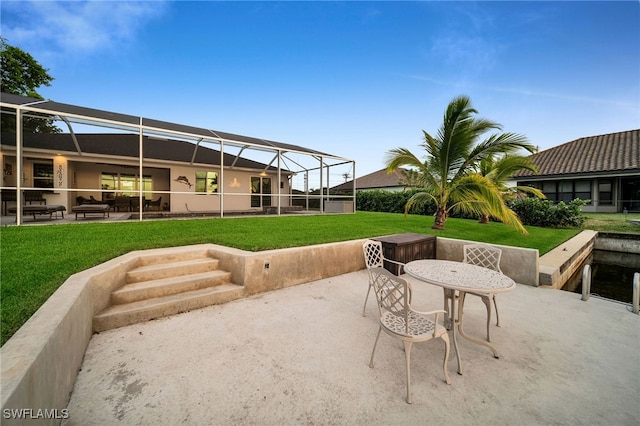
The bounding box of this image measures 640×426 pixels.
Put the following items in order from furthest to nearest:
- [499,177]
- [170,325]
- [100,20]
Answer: [499,177] < [100,20] < [170,325]

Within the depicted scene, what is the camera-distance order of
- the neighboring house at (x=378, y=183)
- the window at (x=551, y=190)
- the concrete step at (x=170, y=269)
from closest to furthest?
the concrete step at (x=170, y=269), the window at (x=551, y=190), the neighboring house at (x=378, y=183)

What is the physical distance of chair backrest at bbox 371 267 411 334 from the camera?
234cm

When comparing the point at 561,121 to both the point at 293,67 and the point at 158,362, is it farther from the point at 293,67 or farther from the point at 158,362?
the point at 158,362

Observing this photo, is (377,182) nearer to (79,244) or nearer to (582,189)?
(582,189)

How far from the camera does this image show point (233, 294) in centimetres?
448

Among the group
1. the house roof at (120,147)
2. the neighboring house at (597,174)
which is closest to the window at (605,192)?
the neighboring house at (597,174)

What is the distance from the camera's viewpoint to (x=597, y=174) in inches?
590

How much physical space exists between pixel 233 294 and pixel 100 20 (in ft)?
40.6

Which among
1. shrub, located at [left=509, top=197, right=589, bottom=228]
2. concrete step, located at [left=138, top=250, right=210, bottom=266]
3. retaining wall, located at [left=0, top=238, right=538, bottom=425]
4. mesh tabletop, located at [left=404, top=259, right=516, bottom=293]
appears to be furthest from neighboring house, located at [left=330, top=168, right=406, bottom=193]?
mesh tabletop, located at [left=404, top=259, right=516, bottom=293]

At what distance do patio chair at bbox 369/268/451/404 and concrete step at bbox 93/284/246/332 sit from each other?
2821 mm

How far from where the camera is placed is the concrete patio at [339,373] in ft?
6.81

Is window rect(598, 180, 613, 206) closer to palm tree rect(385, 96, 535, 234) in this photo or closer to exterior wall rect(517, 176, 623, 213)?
exterior wall rect(517, 176, 623, 213)

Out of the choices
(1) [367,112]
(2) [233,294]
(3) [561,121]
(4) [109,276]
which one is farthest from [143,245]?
(3) [561,121]

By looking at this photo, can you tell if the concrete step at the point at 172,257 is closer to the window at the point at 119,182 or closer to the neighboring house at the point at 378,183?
the window at the point at 119,182
